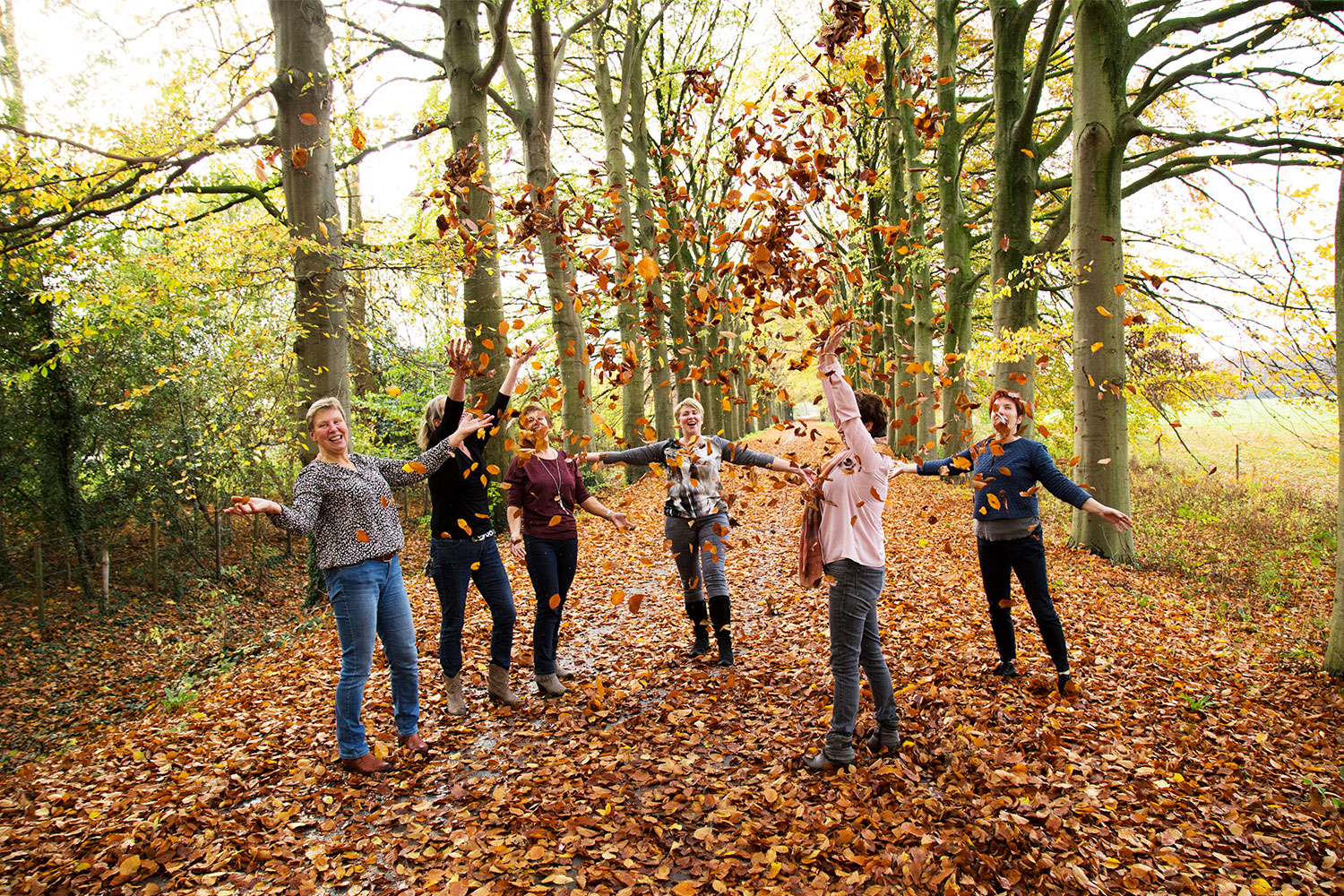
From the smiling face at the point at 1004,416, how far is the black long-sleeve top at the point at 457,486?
11.2 ft

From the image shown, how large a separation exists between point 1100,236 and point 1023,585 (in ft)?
18.6

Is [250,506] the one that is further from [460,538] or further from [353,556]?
[460,538]

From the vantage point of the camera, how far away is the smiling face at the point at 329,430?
387cm

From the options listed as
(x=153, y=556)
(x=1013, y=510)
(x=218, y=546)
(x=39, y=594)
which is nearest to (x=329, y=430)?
(x=1013, y=510)

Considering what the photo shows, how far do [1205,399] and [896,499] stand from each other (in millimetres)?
5794

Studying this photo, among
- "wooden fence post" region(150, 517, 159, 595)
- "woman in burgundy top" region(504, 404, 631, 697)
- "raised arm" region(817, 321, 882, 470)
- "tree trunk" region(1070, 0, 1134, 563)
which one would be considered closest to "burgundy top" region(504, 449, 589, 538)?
"woman in burgundy top" region(504, 404, 631, 697)

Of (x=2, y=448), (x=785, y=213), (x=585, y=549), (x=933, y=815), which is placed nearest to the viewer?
(x=933, y=815)

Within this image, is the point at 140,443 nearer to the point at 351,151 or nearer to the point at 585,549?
the point at 351,151

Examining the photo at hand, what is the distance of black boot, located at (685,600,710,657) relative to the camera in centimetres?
552

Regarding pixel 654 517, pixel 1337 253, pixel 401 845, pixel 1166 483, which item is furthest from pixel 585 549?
pixel 1166 483

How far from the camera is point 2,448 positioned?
12227 mm

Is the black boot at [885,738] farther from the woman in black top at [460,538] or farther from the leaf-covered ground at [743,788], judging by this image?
the woman in black top at [460,538]

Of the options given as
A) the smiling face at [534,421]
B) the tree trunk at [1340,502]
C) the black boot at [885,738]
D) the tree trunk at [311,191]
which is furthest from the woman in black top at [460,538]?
the tree trunk at [1340,502]

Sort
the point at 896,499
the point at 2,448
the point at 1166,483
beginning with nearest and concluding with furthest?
1. the point at 2,448
2. the point at 896,499
3. the point at 1166,483
